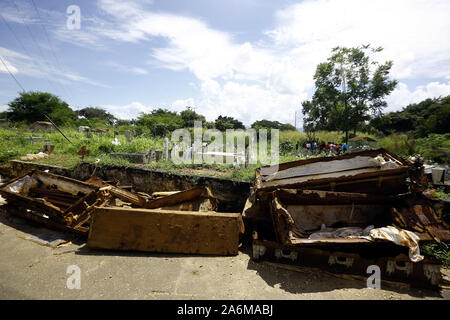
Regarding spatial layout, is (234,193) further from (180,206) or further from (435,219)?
(435,219)

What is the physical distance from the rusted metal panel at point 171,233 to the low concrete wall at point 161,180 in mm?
1337

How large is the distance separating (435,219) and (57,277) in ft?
15.4

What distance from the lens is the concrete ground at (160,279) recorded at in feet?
7.63

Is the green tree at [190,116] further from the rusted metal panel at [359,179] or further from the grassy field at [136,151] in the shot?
the rusted metal panel at [359,179]

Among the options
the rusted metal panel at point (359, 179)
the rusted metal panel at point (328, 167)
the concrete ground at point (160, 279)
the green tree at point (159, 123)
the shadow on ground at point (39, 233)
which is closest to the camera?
the concrete ground at point (160, 279)

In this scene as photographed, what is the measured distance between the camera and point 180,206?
12.8 feet

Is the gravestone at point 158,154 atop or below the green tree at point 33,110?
below

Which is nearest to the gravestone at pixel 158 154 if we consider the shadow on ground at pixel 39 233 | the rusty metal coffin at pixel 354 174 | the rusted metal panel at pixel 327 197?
the shadow on ground at pixel 39 233

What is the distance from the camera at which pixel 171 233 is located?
3.11m

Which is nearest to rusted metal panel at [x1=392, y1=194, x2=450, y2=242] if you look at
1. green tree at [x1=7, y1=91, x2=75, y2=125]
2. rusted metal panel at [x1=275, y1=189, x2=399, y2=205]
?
rusted metal panel at [x1=275, y1=189, x2=399, y2=205]

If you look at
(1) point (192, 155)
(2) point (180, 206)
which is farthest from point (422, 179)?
(1) point (192, 155)

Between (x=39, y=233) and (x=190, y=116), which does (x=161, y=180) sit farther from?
(x=190, y=116)
